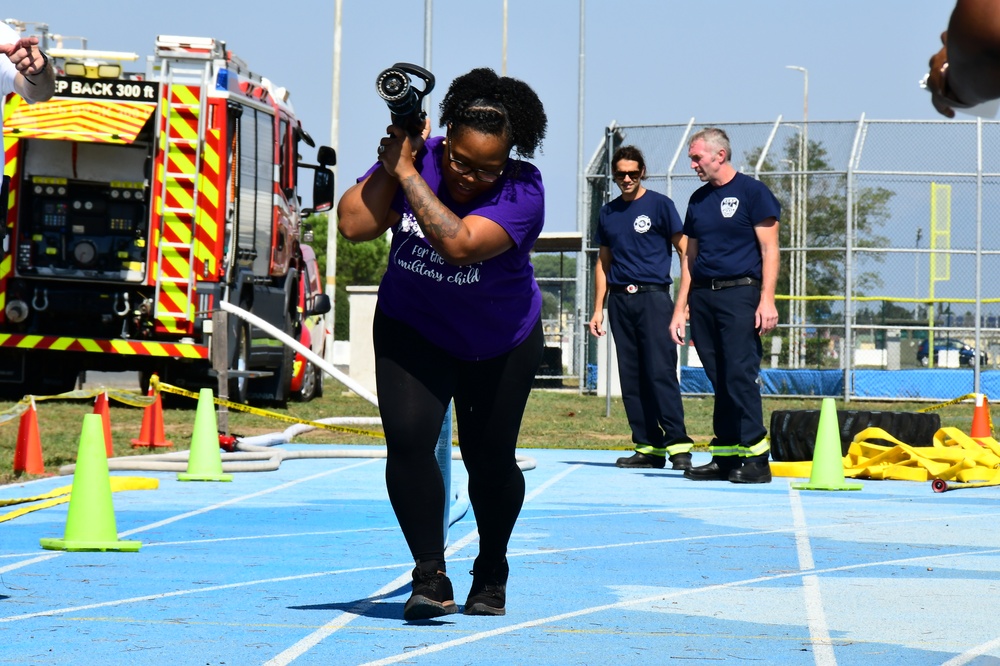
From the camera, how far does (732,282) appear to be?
10031 mm

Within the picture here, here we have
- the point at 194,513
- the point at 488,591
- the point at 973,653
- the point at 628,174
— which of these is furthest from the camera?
the point at 628,174

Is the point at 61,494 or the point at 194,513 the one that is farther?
the point at 61,494

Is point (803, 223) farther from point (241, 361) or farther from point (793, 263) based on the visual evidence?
point (241, 361)

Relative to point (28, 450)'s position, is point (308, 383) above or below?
below

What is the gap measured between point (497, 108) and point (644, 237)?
6139 millimetres

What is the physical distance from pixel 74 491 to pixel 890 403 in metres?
17.6

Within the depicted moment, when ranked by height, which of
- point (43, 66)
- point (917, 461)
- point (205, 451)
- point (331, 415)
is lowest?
point (331, 415)

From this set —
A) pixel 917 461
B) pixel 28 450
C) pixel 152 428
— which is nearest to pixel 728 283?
pixel 917 461

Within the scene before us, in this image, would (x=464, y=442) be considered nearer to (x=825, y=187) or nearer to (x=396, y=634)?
(x=396, y=634)

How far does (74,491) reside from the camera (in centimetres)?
668

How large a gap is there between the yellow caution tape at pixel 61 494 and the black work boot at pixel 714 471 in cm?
348

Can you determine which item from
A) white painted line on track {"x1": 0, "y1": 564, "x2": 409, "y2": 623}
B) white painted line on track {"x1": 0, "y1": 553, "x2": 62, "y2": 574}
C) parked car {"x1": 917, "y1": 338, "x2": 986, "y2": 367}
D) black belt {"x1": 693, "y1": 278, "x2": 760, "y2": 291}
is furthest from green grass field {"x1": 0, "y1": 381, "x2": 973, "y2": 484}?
white painted line on track {"x1": 0, "y1": 564, "x2": 409, "y2": 623}

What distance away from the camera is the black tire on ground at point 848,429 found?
39.5ft

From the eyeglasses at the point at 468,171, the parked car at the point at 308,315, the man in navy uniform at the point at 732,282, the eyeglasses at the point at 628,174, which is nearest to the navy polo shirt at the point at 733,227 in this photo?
the man in navy uniform at the point at 732,282
